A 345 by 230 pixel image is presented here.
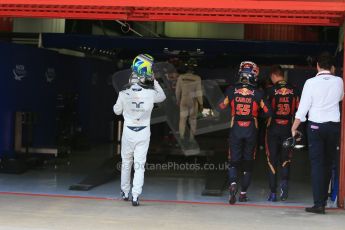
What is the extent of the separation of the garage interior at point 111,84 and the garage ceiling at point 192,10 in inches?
0.5

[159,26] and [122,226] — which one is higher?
[159,26]

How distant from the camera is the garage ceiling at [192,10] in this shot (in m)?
6.11

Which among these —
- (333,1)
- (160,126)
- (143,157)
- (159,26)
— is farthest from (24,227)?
(159,26)

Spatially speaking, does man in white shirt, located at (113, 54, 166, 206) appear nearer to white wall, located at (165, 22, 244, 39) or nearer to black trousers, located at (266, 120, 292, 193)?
black trousers, located at (266, 120, 292, 193)

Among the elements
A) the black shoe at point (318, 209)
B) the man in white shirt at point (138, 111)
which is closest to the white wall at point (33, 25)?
the man in white shirt at point (138, 111)

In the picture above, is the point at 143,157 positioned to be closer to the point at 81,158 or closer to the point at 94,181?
the point at 94,181

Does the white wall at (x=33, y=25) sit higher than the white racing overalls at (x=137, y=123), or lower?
higher

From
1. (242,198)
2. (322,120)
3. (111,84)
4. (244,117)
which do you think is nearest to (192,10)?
(244,117)

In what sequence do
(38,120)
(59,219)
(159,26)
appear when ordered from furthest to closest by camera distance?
1. (159,26)
2. (38,120)
3. (59,219)

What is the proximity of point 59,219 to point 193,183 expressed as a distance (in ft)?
9.98

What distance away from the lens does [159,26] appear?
17.5m

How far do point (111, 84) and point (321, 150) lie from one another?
991 centimetres

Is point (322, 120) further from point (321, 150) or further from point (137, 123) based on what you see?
point (137, 123)

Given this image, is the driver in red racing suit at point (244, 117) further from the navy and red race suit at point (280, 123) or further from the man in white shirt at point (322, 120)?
the man in white shirt at point (322, 120)
